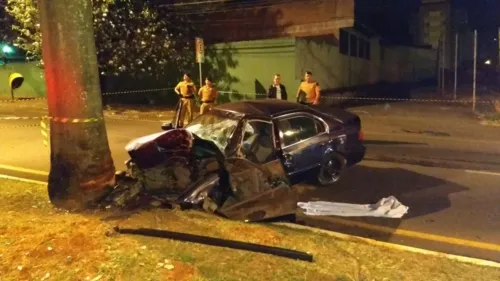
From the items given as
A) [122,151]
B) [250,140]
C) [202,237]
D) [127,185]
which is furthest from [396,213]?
[122,151]

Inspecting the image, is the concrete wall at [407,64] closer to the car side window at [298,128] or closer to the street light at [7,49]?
the street light at [7,49]

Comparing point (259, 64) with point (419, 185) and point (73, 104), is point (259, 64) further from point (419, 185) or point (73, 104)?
point (73, 104)

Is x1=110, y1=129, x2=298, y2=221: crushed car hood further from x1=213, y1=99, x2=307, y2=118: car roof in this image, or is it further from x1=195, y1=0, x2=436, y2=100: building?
x1=195, y1=0, x2=436, y2=100: building

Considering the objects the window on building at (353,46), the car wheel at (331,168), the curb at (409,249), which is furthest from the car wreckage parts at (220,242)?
the window on building at (353,46)

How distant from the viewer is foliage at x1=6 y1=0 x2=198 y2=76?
62.7 ft

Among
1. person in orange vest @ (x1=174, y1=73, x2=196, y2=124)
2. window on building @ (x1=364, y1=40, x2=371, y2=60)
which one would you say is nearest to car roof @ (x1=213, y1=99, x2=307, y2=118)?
person in orange vest @ (x1=174, y1=73, x2=196, y2=124)

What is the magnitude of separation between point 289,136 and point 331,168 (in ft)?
3.53

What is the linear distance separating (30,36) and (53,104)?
1505cm

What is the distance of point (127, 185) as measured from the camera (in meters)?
6.99

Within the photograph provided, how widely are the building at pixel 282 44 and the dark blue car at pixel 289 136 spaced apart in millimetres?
10328

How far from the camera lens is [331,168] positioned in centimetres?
854

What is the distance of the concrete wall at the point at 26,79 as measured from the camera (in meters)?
26.6

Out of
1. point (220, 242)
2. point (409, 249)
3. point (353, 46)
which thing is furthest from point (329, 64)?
point (220, 242)

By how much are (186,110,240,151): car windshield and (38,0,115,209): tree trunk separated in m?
1.62
